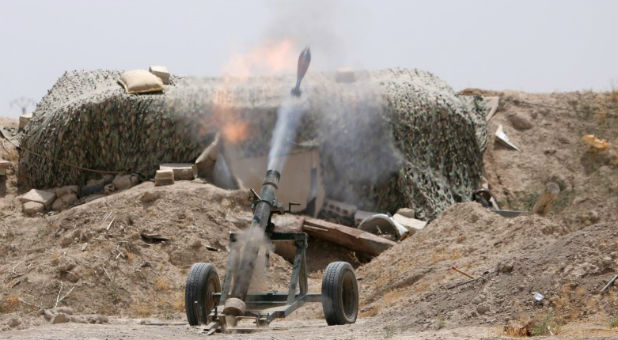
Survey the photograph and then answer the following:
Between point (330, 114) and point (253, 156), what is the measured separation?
190 cm

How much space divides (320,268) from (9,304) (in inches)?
245

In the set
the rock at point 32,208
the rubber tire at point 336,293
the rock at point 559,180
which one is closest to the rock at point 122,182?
the rock at point 32,208

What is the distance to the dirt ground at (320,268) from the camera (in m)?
11.5

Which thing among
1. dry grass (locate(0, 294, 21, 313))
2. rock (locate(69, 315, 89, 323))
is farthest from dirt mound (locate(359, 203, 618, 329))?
dry grass (locate(0, 294, 21, 313))

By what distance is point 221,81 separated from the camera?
23.2 meters

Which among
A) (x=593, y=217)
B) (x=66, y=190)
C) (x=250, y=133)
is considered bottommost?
(x=593, y=217)

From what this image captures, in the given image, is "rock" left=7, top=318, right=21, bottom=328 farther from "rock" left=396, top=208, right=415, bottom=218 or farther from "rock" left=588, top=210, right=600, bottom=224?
"rock" left=588, top=210, right=600, bottom=224

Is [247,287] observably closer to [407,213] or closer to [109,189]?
[407,213]

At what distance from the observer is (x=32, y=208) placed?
861 inches

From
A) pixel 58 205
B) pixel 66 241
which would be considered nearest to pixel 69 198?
pixel 58 205

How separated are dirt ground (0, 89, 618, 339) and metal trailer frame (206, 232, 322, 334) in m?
0.29

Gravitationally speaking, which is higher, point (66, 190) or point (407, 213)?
point (66, 190)

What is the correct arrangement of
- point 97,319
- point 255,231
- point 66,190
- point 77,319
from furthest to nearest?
point 66,190 < point 97,319 < point 77,319 < point 255,231

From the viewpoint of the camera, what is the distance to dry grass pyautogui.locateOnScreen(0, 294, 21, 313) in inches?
614
